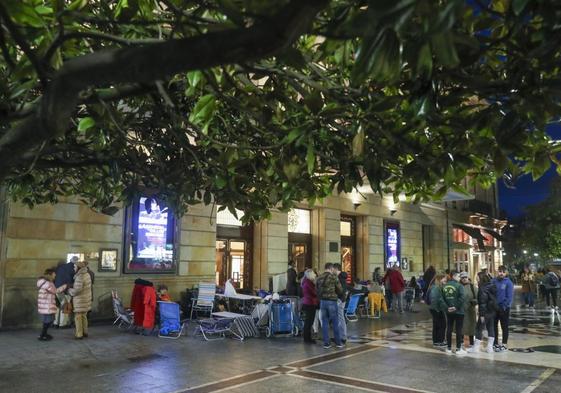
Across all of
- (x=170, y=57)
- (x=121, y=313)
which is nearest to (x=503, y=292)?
(x=121, y=313)

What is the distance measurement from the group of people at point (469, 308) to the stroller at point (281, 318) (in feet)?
11.1

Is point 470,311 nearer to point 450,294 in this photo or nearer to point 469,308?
point 469,308

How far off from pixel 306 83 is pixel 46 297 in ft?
30.6

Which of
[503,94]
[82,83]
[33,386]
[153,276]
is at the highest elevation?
[503,94]

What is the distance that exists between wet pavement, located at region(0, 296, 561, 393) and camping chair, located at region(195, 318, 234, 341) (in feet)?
0.81

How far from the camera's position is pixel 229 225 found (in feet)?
61.2

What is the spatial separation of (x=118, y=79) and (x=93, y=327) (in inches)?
484

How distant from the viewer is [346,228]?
24016mm

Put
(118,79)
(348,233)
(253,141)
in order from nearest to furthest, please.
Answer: (118,79)
(253,141)
(348,233)

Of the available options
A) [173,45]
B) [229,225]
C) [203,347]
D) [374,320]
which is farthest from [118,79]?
[229,225]

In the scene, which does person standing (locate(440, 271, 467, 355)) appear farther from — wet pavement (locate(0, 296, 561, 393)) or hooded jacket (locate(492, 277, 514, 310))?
hooded jacket (locate(492, 277, 514, 310))

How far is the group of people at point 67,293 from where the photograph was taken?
1105 cm

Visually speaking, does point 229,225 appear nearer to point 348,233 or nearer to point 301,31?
point 348,233

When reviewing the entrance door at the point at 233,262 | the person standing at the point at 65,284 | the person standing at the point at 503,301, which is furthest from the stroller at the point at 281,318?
the entrance door at the point at 233,262
